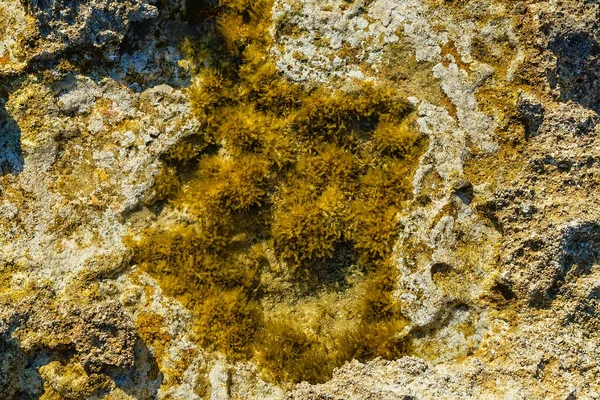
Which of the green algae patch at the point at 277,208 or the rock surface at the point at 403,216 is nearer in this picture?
the rock surface at the point at 403,216

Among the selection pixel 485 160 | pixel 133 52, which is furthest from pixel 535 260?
pixel 133 52

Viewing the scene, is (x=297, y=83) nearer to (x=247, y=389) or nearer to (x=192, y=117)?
(x=192, y=117)

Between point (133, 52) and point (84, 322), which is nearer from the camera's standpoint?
point (84, 322)

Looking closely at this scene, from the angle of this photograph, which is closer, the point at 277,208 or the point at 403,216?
the point at 403,216

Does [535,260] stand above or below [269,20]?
below
